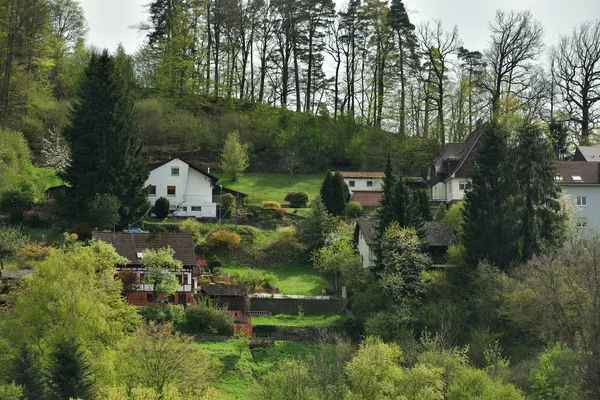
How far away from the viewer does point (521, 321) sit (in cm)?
4447

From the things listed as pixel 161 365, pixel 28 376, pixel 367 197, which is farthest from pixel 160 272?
pixel 367 197

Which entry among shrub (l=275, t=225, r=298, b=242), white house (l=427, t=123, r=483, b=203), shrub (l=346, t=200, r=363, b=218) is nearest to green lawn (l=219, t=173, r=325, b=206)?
shrub (l=346, t=200, r=363, b=218)

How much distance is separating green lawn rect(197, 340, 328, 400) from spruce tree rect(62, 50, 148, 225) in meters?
16.4

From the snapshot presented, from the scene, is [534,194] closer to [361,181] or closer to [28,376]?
[361,181]

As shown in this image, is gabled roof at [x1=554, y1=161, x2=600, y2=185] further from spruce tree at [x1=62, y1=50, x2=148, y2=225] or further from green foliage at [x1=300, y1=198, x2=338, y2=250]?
spruce tree at [x1=62, y1=50, x2=148, y2=225]

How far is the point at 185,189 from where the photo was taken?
64688 mm

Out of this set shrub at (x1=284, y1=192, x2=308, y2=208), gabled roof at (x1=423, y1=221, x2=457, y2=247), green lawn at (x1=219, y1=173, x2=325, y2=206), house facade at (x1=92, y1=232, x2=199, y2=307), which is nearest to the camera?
house facade at (x1=92, y1=232, x2=199, y2=307)

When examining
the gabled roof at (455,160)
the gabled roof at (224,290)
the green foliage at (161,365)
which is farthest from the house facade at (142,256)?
the gabled roof at (455,160)

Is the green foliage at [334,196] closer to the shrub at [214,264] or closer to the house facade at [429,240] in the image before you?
the house facade at [429,240]

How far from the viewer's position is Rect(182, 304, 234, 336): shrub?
4419cm

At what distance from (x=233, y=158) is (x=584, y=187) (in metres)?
29.6

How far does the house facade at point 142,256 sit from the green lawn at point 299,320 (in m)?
4.14

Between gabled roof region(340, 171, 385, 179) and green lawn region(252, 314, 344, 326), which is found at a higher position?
gabled roof region(340, 171, 385, 179)

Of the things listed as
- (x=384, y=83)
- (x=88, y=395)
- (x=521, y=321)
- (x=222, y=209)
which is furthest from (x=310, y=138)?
(x=88, y=395)
